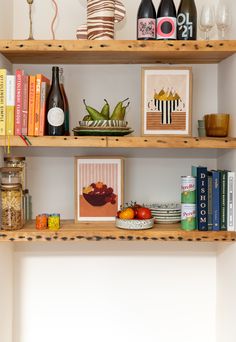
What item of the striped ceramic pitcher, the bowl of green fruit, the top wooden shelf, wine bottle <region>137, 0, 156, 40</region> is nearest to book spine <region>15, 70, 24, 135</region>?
the top wooden shelf

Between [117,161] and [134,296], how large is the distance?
62 centimetres

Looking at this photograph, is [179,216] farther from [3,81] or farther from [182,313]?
[3,81]

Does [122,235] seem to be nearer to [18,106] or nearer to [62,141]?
[62,141]

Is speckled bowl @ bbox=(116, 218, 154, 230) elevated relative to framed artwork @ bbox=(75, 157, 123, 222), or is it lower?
lower

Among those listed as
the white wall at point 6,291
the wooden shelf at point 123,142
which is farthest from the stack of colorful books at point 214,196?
the white wall at point 6,291

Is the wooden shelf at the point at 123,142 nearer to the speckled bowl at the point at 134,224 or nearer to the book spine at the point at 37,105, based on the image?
the book spine at the point at 37,105

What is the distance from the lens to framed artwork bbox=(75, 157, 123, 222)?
7.19 feet

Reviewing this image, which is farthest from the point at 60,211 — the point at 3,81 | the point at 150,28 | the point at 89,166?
the point at 150,28

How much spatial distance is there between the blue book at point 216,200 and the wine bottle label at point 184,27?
547mm

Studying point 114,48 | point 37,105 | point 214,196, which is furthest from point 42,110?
point 214,196

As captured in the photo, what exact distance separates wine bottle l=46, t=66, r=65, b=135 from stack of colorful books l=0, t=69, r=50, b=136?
3cm

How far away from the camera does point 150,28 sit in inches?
79.7

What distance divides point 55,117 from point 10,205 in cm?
39

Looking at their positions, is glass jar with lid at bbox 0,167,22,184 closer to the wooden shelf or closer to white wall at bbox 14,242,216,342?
the wooden shelf
